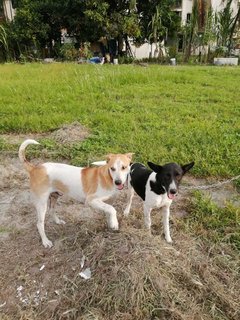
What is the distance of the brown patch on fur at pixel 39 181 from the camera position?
3008mm

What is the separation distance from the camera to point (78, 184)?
3039 millimetres

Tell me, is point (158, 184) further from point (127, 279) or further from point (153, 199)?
point (127, 279)

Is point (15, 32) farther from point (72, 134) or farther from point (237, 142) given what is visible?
point (237, 142)

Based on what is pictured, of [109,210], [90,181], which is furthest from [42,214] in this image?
[109,210]

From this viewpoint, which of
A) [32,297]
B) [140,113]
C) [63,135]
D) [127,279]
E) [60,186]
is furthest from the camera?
[140,113]

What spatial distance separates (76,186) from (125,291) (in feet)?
3.41

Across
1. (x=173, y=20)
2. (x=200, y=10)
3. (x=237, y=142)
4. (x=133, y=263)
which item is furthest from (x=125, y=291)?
(x=173, y=20)

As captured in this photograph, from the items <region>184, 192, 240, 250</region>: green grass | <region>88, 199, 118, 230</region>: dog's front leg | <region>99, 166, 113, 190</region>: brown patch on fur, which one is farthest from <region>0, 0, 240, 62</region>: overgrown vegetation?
<region>88, 199, 118, 230</region>: dog's front leg

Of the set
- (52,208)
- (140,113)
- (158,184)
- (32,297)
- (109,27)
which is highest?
(109,27)

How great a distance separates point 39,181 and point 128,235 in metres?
0.94

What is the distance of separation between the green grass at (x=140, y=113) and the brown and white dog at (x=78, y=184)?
6.00 ft

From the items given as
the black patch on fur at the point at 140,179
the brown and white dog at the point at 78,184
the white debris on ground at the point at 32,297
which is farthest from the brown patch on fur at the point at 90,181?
the white debris on ground at the point at 32,297

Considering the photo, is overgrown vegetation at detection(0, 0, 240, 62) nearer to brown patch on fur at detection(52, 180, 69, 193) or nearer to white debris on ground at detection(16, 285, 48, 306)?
brown patch on fur at detection(52, 180, 69, 193)

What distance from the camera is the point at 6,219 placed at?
364cm
